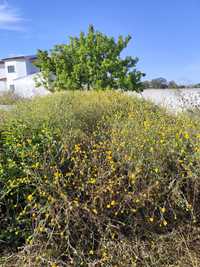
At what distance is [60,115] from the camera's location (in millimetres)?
3145

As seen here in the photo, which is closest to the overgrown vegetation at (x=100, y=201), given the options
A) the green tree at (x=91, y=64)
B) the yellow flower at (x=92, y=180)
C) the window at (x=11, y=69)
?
the yellow flower at (x=92, y=180)

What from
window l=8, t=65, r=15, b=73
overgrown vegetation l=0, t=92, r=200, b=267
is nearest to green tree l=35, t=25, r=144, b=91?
overgrown vegetation l=0, t=92, r=200, b=267

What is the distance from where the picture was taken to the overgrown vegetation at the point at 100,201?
2.10 m

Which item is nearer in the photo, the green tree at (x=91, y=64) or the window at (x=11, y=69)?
the green tree at (x=91, y=64)

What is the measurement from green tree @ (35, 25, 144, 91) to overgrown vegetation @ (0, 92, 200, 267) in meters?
7.68

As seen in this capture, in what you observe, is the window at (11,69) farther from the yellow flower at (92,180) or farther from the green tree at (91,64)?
the yellow flower at (92,180)

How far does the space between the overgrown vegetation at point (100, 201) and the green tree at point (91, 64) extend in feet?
25.2

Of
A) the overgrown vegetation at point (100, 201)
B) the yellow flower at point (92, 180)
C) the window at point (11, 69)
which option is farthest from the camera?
the window at point (11, 69)

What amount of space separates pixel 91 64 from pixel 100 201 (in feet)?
28.8

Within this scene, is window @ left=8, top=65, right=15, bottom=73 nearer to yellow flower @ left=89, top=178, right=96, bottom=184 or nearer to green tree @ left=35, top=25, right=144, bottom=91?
green tree @ left=35, top=25, right=144, bottom=91

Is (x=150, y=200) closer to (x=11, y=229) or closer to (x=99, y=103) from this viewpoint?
(x=11, y=229)

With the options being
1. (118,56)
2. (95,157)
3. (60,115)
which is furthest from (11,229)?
(118,56)

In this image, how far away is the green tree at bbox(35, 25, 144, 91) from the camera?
10367mm

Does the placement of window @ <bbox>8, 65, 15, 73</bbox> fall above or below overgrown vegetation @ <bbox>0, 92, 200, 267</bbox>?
above
